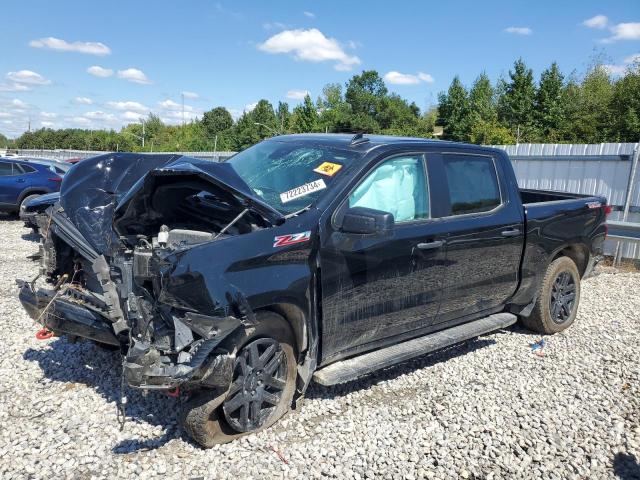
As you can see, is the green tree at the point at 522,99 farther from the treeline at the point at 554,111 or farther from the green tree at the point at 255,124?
the green tree at the point at 255,124

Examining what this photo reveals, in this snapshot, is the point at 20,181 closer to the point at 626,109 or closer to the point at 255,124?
the point at 626,109

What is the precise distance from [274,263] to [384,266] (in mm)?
968

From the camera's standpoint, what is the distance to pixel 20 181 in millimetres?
14328

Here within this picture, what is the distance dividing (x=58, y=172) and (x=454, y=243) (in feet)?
45.1

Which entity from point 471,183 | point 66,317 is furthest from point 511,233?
point 66,317

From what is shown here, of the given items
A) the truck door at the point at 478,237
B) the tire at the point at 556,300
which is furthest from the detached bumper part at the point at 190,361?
A: the tire at the point at 556,300

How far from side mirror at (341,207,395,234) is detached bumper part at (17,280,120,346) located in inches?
68.1

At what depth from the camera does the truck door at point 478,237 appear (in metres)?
4.57

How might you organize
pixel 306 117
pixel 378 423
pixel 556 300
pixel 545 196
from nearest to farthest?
pixel 378 423 → pixel 556 300 → pixel 545 196 → pixel 306 117

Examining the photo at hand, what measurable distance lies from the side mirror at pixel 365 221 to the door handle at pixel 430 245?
629mm

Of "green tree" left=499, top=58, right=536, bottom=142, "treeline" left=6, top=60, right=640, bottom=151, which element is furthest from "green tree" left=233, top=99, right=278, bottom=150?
"green tree" left=499, top=58, right=536, bottom=142

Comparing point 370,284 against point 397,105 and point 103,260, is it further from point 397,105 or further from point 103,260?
point 397,105

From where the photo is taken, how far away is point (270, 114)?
73.2 metres

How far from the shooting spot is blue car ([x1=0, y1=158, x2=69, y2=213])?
46.6ft
